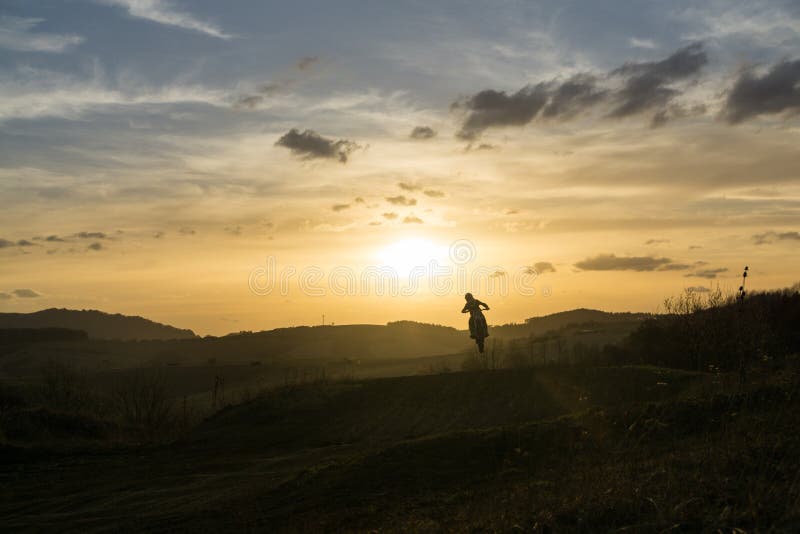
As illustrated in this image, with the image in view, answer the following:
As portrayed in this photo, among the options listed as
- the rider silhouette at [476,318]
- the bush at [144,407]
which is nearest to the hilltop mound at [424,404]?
the rider silhouette at [476,318]

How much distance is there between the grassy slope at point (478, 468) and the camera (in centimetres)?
927

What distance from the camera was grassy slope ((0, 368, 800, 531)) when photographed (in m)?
9.27

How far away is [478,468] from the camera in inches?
623

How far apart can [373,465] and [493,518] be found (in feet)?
21.9

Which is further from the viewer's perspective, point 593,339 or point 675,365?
point 593,339

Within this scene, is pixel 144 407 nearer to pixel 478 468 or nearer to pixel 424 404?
pixel 424 404

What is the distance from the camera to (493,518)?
10.1 m

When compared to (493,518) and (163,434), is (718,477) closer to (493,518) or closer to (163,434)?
(493,518)

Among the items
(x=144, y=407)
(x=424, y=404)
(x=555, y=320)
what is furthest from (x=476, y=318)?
(x=555, y=320)

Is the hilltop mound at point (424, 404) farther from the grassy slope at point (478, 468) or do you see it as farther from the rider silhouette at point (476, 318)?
the rider silhouette at point (476, 318)

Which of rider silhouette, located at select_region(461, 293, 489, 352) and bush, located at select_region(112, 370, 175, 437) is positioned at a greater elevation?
rider silhouette, located at select_region(461, 293, 489, 352)

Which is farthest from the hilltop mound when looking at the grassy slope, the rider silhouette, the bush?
the bush

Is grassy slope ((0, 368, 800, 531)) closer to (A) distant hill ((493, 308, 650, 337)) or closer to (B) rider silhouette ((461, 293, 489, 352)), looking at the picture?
(B) rider silhouette ((461, 293, 489, 352))

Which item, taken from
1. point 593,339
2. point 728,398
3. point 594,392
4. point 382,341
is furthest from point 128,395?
point 382,341
